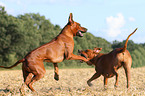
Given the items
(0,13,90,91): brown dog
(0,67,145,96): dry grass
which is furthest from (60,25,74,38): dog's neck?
(0,67,145,96): dry grass

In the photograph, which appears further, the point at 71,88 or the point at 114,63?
the point at 71,88

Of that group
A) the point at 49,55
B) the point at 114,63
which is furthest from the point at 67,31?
the point at 114,63

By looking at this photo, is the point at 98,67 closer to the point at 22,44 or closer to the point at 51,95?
the point at 51,95

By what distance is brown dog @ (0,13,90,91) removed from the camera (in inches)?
283

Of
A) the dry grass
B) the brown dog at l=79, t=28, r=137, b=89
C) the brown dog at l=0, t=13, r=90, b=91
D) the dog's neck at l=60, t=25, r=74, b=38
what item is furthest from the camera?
the brown dog at l=79, t=28, r=137, b=89

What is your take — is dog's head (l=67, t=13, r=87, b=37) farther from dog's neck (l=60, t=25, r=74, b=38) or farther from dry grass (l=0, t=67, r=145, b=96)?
dry grass (l=0, t=67, r=145, b=96)

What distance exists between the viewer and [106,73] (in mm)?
9391

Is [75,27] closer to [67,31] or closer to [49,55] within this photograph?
[67,31]

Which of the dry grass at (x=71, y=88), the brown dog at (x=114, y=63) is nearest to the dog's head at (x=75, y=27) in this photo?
the brown dog at (x=114, y=63)

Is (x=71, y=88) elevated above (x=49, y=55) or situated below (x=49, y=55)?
below

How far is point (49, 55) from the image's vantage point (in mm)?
7441

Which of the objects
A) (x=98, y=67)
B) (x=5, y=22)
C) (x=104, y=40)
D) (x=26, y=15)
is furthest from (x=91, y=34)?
(x=98, y=67)

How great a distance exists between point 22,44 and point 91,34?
27.6m

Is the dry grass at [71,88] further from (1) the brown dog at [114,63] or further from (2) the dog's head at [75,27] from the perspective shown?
(2) the dog's head at [75,27]
